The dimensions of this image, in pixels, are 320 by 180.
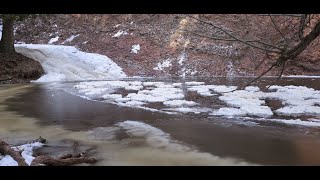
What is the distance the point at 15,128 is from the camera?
6941mm

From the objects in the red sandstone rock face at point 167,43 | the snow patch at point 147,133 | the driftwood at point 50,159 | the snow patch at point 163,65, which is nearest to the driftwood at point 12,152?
the driftwood at point 50,159

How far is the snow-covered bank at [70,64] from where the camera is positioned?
1843cm

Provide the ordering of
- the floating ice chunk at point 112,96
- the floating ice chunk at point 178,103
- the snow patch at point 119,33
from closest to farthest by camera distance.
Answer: the floating ice chunk at point 178,103, the floating ice chunk at point 112,96, the snow patch at point 119,33

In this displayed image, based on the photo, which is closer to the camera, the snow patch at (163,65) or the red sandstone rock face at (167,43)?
the red sandstone rock face at (167,43)

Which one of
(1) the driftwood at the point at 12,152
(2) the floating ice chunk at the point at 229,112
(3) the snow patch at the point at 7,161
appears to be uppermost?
(2) the floating ice chunk at the point at 229,112

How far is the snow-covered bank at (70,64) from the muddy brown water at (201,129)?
7718mm

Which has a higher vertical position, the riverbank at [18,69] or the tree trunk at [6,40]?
the tree trunk at [6,40]

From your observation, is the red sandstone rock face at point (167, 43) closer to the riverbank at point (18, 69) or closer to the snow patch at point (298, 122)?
the riverbank at point (18, 69)

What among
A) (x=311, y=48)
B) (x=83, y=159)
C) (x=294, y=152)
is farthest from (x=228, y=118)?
(x=311, y=48)

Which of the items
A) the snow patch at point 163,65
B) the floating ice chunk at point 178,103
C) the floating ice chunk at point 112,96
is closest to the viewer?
the floating ice chunk at point 178,103

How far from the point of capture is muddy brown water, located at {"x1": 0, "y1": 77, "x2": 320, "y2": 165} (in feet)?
16.8

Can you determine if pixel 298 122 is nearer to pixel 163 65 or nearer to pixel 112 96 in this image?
pixel 112 96

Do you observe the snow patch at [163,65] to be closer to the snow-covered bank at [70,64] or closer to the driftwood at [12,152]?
the snow-covered bank at [70,64]

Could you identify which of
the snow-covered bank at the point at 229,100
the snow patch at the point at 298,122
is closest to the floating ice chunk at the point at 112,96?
the snow-covered bank at the point at 229,100
